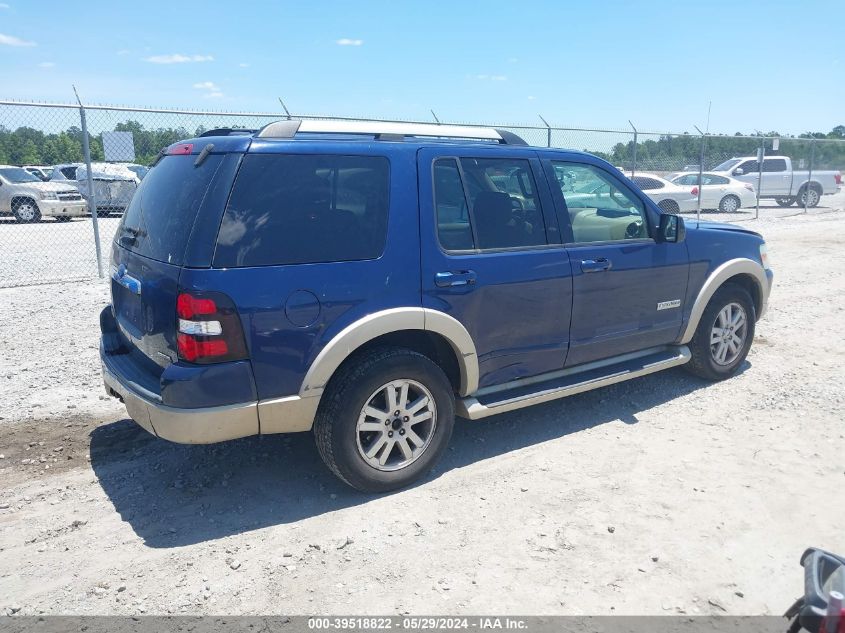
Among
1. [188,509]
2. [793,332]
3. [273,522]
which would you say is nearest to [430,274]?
[273,522]

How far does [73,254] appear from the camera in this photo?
508 inches

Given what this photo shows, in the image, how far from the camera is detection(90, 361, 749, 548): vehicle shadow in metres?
3.63

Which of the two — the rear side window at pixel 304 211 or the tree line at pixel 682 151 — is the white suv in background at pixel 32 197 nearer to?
the tree line at pixel 682 151

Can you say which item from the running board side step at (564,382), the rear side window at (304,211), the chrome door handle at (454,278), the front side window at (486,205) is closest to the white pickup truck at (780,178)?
the running board side step at (564,382)

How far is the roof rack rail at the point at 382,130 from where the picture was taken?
361cm

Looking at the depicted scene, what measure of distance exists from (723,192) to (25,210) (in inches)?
→ 796

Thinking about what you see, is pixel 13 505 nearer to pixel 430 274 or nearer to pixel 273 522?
pixel 273 522

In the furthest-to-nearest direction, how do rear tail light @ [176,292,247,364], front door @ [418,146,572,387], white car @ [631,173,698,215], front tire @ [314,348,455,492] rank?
white car @ [631,173,698,215] < front door @ [418,146,572,387] < front tire @ [314,348,455,492] < rear tail light @ [176,292,247,364]

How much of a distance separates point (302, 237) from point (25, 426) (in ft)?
9.28

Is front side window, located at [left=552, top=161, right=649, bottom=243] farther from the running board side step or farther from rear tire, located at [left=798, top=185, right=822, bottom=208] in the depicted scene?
rear tire, located at [left=798, top=185, right=822, bottom=208]

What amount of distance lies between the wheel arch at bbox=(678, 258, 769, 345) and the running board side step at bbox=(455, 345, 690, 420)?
245mm

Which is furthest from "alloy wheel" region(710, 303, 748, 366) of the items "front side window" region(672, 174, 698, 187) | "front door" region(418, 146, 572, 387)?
"front side window" region(672, 174, 698, 187)

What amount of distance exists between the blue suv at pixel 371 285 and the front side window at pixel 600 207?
0.05 ft

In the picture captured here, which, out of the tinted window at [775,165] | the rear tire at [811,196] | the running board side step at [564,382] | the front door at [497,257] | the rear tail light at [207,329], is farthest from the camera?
the rear tire at [811,196]
